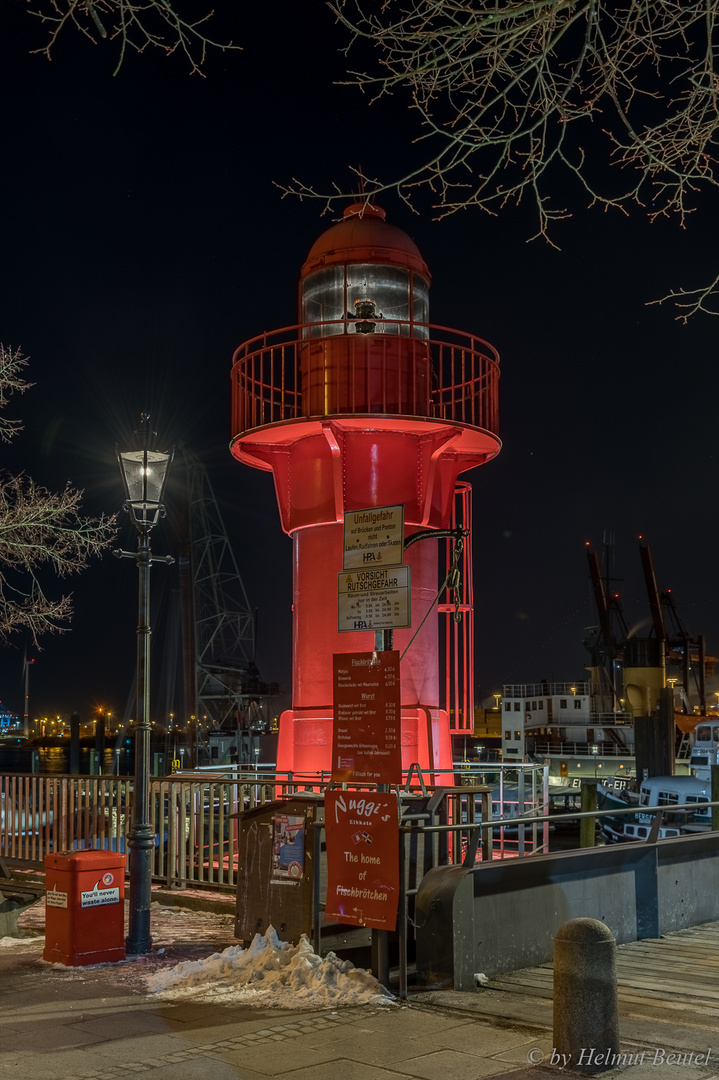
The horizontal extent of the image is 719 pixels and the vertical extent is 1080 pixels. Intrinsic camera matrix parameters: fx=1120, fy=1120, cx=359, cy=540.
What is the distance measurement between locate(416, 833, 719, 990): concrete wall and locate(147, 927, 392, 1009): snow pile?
65 cm

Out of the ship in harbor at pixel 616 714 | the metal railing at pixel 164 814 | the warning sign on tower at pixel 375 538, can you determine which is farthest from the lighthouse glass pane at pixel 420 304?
the ship in harbor at pixel 616 714

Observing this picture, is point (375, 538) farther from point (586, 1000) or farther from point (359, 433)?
point (359, 433)

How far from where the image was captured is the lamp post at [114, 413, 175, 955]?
1041 cm

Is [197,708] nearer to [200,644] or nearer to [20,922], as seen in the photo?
[200,644]

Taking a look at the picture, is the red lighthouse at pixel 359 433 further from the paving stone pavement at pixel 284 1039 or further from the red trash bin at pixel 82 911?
the paving stone pavement at pixel 284 1039

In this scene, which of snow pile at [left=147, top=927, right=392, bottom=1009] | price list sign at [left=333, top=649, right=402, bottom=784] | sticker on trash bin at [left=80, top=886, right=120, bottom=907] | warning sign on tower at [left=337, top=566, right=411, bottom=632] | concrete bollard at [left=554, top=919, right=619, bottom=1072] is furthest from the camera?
sticker on trash bin at [left=80, top=886, right=120, bottom=907]

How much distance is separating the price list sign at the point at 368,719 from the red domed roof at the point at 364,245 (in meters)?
7.90

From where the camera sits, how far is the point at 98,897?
9.97 metres

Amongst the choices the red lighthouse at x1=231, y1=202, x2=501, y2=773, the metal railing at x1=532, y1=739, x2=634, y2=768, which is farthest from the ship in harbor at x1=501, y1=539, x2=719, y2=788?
the red lighthouse at x1=231, y1=202, x2=501, y2=773

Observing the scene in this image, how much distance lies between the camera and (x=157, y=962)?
9820 millimetres

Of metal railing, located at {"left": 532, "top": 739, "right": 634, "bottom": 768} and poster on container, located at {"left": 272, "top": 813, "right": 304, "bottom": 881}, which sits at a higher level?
poster on container, located at {"left": 272, "top": 813, "right": 304, "bottom": 881}

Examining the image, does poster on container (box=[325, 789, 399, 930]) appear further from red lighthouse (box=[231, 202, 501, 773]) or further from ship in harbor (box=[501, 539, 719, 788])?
ship in harbor (box=[501, 539, 719, 788])

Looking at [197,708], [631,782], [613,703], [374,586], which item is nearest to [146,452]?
[374,586]

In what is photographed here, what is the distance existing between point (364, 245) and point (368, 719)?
336 inches
